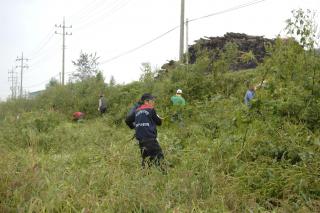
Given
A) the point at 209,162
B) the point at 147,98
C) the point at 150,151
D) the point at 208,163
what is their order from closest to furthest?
the point at 208,163
the point at 209,162
the point at 150,151
the point at 147,98

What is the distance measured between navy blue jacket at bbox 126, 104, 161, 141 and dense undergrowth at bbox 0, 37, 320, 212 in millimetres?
582

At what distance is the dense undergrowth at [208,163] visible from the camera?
447cm

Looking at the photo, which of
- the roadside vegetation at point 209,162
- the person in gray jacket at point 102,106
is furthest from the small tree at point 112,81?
the roadside vegetation at point 209,162

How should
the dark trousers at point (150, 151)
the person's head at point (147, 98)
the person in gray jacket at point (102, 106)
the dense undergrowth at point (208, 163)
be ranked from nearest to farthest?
1. the dense undergrowth at point (208, 163)
2. the dark trousers at point (150, 151)
3. the person's head at point (147, 98)
4. the person in gray jacket at point (102, 106)

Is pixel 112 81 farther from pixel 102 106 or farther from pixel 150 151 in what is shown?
pixel 150 151

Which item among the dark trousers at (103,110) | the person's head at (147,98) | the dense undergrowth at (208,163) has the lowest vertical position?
the dense undergrowth at (208,163)

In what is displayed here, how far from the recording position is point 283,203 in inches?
182

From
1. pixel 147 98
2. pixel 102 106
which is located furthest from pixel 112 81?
pixel 147 98

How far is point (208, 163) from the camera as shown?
6.24 metres

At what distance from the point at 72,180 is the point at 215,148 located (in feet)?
8.66

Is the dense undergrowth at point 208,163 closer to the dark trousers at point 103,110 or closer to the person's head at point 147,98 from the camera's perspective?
the person's head at point 147,98

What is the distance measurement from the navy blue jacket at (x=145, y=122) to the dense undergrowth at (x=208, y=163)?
582mm

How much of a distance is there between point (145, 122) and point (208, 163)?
1.21 meters

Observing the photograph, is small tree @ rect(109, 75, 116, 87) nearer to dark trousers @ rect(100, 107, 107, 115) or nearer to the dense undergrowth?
dark trousers @ rect(100, 107, 107, 115)
